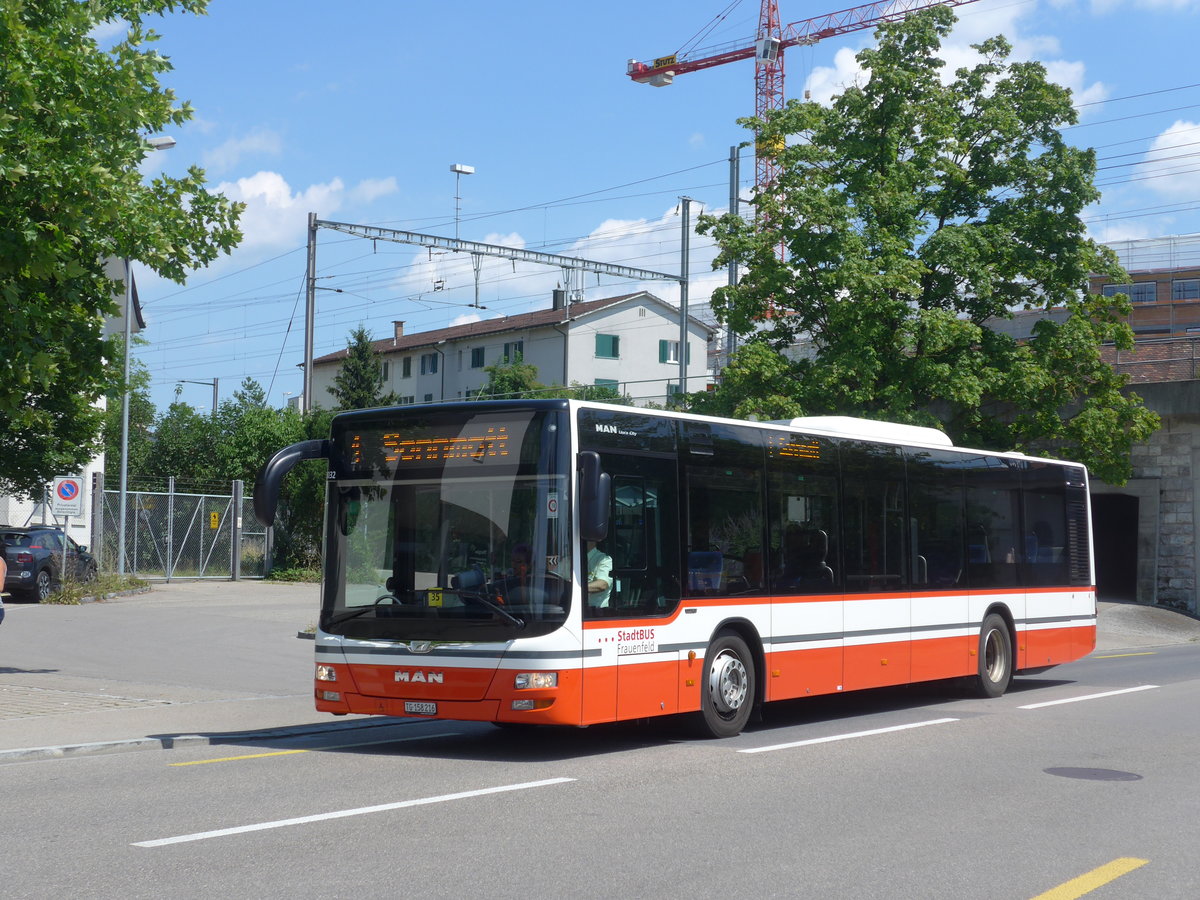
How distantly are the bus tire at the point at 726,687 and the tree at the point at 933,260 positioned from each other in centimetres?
1619

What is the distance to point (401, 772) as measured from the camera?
390 inches

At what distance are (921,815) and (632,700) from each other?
10.00 ft

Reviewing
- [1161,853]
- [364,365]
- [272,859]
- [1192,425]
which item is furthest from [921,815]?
[364,365]

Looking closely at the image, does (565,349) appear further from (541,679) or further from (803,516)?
(541,679)

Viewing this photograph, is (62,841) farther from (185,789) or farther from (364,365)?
(364,365)

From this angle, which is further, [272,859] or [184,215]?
[184,215]

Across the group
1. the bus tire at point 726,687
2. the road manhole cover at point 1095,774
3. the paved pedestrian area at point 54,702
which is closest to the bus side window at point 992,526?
the bus tire at point 726,687

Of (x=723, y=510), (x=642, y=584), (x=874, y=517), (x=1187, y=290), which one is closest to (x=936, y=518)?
(x=874, y=517)

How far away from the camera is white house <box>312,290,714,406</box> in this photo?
80750 mm

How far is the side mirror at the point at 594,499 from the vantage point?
397 inches

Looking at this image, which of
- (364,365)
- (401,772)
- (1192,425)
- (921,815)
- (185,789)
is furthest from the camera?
(364,365)

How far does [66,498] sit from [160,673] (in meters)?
12.2

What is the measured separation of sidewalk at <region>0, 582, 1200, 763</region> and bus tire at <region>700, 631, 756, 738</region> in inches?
139

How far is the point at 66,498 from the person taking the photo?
92.1 feet
